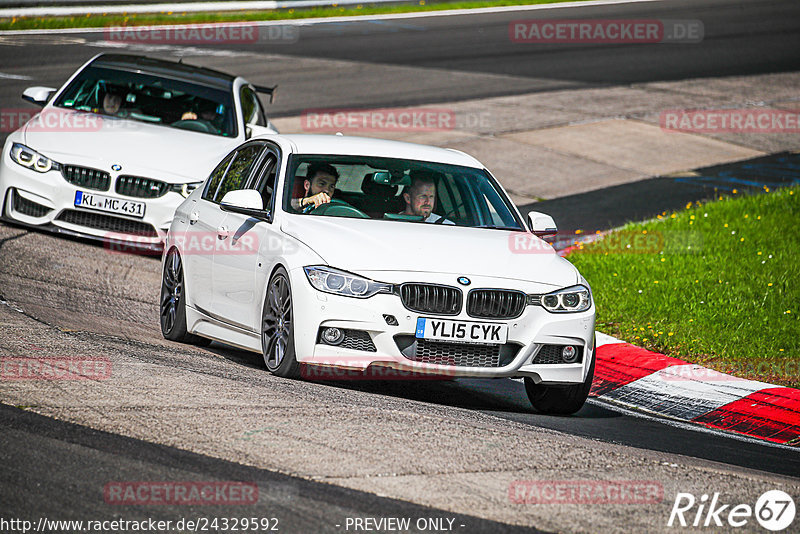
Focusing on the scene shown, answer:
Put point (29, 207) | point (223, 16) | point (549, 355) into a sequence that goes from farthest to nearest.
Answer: point (223, 16) → point (29, 207) → point (549, 355)

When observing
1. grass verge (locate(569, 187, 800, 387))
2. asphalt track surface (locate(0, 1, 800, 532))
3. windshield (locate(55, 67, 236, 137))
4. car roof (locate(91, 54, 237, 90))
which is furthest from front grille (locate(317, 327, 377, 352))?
car roof (locate(91, 54, 237, 90))

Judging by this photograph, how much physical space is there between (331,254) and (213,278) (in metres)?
1.51

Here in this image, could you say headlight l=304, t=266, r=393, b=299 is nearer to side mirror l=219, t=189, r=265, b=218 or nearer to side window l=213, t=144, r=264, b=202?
side mirror l=219, t=189, r=265, b=218

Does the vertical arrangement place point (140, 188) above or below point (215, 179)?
below

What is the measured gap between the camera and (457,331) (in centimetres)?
734

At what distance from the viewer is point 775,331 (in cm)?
1012

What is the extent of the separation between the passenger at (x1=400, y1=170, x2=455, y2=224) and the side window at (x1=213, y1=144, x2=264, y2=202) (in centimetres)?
126

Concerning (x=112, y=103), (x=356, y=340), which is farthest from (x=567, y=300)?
(x=112, y=103)

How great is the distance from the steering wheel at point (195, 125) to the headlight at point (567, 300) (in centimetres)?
654

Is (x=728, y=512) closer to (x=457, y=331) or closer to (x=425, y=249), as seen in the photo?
(x=457, y=331)

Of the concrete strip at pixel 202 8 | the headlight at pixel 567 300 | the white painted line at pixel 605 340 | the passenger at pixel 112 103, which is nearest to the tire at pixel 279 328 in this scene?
the headlight at pixel 567 300

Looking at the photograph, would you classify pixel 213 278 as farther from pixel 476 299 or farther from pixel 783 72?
pixel 783 72

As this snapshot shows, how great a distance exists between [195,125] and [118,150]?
1326 millimetres

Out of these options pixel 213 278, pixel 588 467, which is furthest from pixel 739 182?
pixel 588 467
